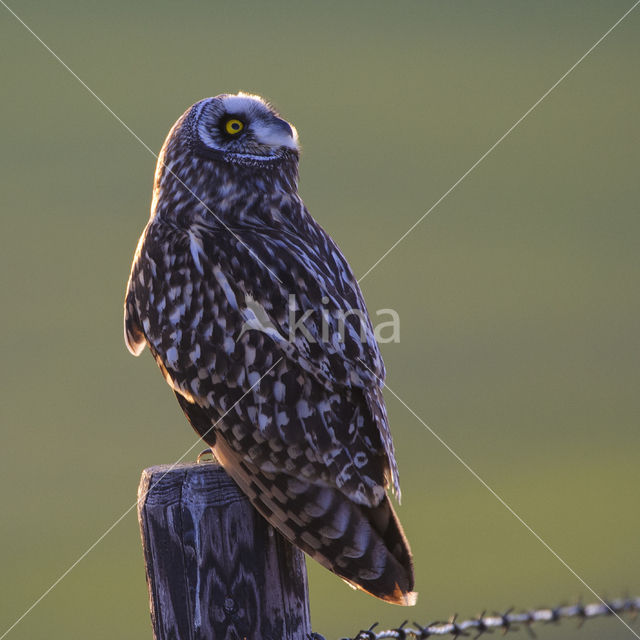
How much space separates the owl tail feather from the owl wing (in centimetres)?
5

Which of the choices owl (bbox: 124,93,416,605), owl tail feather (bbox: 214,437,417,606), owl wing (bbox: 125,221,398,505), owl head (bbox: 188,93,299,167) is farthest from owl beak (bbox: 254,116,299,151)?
owl tail feather (bbox: 214,437,417,606)

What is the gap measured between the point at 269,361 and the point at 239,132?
1.27 metres

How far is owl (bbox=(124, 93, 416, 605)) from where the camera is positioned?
3275 mm

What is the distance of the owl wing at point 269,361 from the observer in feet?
11.2

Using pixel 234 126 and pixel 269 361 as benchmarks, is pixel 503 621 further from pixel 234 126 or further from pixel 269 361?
pixel 234 126

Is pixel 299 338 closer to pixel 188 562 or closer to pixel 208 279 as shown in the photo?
pixel 208 279

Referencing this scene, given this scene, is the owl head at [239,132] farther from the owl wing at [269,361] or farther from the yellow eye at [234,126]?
the owl wing at [269,361]

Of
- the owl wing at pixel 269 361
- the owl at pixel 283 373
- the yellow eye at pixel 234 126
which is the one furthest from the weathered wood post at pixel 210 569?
the yellow eye at pixel 234 126

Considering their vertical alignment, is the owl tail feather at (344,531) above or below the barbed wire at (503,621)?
above

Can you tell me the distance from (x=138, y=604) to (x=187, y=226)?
8.06 m

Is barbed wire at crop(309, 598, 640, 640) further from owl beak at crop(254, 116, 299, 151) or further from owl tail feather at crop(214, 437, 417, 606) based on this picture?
owl beak at crop(254, 116, 299, 151)

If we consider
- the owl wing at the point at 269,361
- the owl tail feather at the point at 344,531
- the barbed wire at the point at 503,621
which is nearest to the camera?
the barbed wire at the point at 503,621

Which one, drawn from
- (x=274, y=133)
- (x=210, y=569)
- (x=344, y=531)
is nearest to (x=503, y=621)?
(x=344, y=531)

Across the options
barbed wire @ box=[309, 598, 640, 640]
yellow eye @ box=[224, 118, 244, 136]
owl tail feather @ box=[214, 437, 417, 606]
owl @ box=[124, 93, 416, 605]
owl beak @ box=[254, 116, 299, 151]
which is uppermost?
yellow eye @ box=[224, 118, 244, 136]
